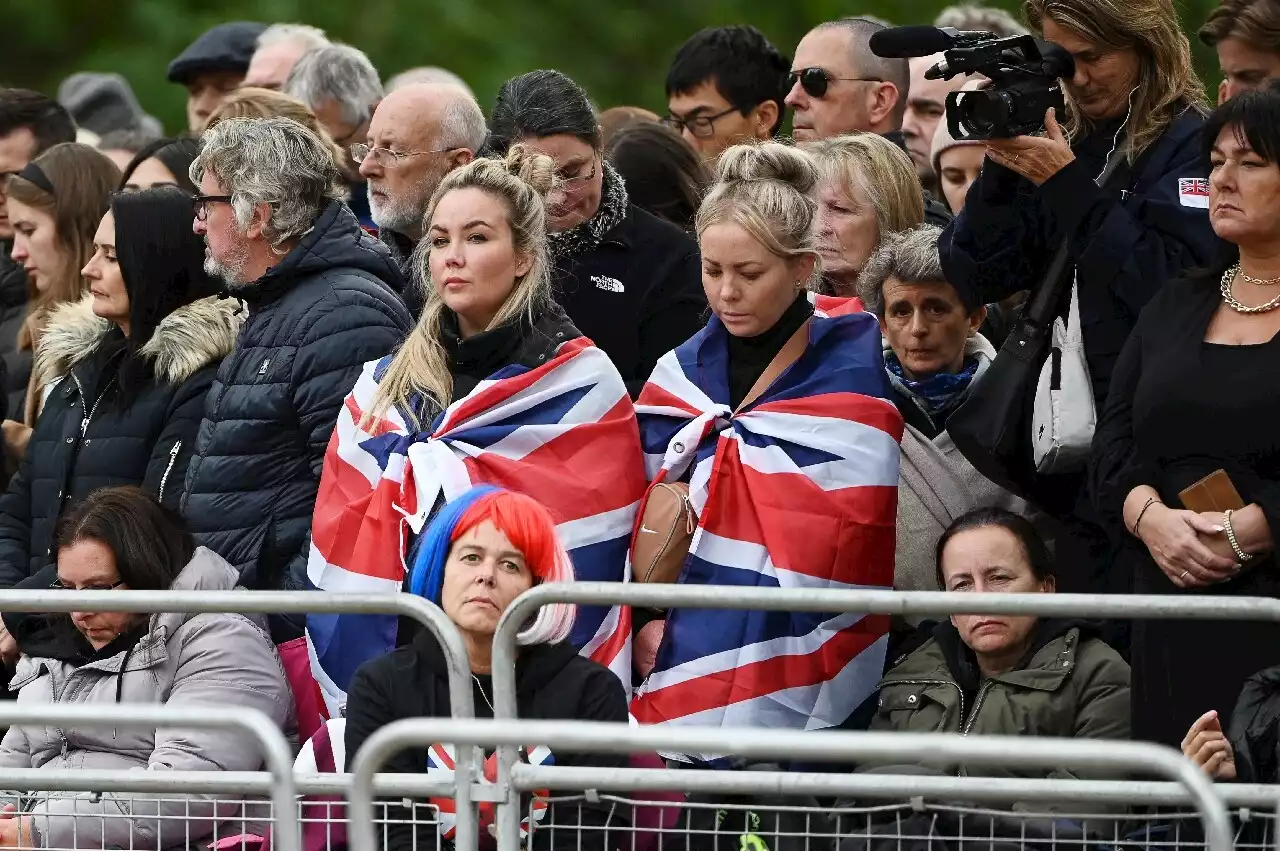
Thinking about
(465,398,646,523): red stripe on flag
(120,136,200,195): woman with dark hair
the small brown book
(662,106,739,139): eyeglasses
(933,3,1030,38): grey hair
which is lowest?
the small brown book

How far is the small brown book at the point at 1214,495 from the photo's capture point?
464 centimetres

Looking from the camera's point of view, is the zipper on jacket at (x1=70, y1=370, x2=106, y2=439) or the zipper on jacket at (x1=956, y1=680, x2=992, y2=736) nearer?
the zipper on jacket at (x1=956, y1=680, x2=992, y2=736)

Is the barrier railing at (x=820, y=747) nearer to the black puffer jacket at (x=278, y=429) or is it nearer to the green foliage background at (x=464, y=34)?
the black puffer jacket at (x=278, y=429)

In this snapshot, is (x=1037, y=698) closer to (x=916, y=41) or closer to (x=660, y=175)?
(x=916, y=41)

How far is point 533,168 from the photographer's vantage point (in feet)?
18.6

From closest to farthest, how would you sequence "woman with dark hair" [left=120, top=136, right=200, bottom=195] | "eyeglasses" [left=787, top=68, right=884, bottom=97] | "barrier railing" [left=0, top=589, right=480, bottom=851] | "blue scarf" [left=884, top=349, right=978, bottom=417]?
1. "barrier railing" [left=0, top=589, right=480, bottom=851]
2. "blue scarf" [left=884, top=349, right=978, bottom=417]
3. "woman with dark hair" [left=120, top=136, right=200, bottom=195]
4. "eyeglasses" [left=787, top=68, right=884, bottom=97]

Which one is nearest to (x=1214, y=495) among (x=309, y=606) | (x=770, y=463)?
(x=770, y=463)

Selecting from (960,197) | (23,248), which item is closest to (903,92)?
(960,197)

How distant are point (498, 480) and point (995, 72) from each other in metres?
1.53

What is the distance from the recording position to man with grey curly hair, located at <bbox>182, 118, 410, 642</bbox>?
5641mm

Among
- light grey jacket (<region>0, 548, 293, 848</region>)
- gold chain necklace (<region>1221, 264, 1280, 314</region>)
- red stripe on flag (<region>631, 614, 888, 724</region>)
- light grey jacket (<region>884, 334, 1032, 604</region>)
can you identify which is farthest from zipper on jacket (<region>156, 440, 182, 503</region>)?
gold chain necklace (<region>1221, 264, 1280, 314</region>)

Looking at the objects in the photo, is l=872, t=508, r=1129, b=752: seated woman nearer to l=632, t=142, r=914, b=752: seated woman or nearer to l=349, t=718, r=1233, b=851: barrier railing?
l=632, t=142, r=914, b=752: seated woman

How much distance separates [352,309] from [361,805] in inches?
95.6

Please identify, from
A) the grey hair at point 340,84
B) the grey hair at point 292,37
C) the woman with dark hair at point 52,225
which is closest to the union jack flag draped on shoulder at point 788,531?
the woman with dark hair at point 52,225
